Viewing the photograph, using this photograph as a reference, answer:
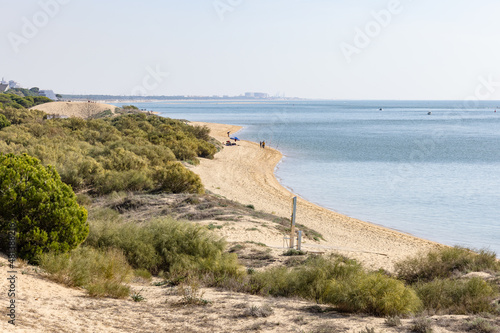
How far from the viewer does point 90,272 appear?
Answer: 854cm

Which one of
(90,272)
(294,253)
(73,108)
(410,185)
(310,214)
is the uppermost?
(73,108)

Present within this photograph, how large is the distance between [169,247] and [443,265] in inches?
251

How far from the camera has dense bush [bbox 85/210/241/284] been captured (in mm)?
10078

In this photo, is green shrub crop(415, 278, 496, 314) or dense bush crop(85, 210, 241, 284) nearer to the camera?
green shrub crop(415, 278, 496, 314)

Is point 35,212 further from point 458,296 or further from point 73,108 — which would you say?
point 73,108

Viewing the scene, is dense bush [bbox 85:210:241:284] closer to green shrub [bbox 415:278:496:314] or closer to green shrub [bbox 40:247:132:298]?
green shrub [bbox 40:247:132:298]

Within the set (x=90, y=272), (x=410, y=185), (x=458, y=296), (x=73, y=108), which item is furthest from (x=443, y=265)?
(x=73, y=108)

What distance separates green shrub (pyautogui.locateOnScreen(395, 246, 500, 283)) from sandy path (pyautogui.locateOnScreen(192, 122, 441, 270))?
124cm

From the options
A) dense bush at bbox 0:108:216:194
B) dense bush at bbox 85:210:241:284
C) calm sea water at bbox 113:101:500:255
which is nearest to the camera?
dense bush at bbox 85:210:241:284

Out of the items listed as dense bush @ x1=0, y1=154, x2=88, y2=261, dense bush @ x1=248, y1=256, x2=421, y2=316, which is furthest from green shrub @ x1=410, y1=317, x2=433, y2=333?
dense bush @ x1=0, y1=154, x2=88, y2=261

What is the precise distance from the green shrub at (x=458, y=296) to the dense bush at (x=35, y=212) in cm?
700

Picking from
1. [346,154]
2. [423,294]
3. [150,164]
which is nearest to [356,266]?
[423,294]

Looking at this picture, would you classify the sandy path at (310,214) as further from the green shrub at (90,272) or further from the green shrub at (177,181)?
the green shrub at (90,272)

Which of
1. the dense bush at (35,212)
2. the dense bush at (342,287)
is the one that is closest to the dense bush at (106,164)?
the dense bush at (35,212)
